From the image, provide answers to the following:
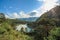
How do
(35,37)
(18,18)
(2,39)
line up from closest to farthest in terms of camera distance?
(2,39), (35,37), (18,18)

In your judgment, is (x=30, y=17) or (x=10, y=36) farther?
(x=30, y=17)

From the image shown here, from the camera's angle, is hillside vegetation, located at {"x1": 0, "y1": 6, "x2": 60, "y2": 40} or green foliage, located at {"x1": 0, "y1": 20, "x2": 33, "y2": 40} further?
hillside vegetation, located at {"x1": 0, "y1": 6, "x2": 60, "y2": 40}

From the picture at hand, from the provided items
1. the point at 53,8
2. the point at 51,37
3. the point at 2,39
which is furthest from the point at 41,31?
the point at 2,39

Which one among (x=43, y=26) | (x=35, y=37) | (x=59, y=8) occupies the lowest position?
(x=35, y=37)

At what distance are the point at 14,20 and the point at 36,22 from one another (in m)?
0.59

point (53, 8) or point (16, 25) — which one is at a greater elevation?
point (53, 8)

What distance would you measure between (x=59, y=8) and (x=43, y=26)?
718mm

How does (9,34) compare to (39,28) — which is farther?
(39,28)

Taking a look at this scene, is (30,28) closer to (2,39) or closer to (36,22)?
(36,22)

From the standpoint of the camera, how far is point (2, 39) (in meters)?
3.39

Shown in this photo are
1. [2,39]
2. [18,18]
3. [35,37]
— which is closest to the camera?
[2,39]

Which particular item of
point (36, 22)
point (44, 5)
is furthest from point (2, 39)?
point (44, 5)

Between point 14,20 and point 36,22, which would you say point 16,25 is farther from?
point 36,22

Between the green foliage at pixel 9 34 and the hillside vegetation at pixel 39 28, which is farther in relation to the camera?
the hillside vegetation at pixel 39 28
